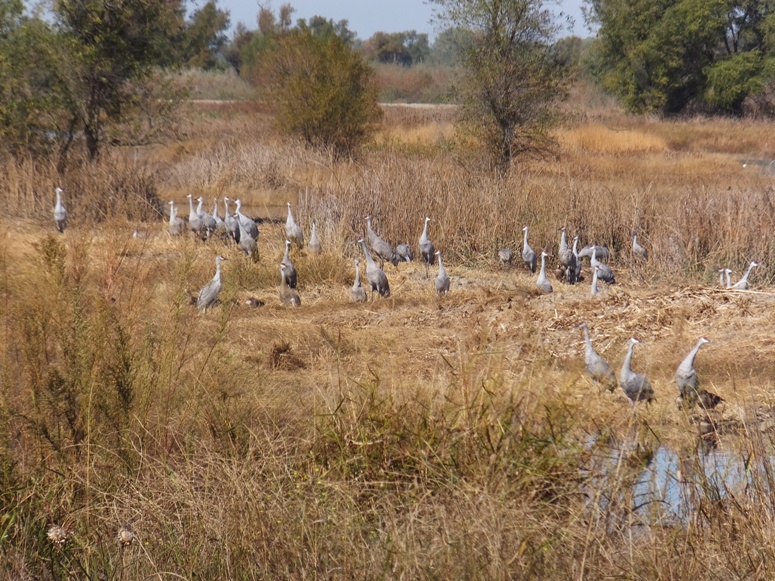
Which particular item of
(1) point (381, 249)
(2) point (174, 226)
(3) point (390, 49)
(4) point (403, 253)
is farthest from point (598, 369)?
(3) point (390, 49)

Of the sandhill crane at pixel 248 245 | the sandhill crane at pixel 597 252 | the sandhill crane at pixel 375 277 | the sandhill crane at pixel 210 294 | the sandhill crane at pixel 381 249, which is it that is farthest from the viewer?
the sandhill crane at pixel 597 252

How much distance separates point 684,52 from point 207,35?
32329mm

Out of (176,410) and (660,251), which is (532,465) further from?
(660,251)

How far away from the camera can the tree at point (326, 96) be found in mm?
26750

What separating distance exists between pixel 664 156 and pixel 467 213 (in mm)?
17501

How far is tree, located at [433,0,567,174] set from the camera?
68.1 ft

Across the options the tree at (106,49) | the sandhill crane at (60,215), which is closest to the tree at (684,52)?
the tree at (106,49)

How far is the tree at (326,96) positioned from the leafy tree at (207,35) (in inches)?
1006

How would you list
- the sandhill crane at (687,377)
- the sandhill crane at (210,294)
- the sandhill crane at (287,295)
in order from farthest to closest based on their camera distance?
1. the sandhill crane at (287,295)
2. the sandhill crane at (210,294)
3. the sandhill crane at (687,377)

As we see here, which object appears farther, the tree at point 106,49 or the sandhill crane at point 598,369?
the tree at point 106,49

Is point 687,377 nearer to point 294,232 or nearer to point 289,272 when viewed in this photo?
point 289,272

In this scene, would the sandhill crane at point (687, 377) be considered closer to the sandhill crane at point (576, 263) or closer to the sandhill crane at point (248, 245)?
the sandhill crane at point (576, 263)

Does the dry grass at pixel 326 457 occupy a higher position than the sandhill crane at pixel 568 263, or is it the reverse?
the dry grass at pixel 326 457

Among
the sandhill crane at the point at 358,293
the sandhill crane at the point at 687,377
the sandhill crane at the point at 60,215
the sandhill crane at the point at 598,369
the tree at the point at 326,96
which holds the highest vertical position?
the tree at the point at 326,96
